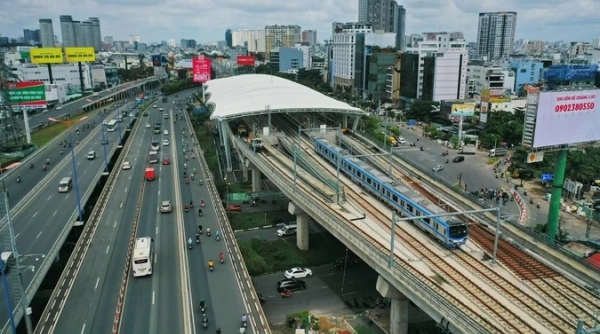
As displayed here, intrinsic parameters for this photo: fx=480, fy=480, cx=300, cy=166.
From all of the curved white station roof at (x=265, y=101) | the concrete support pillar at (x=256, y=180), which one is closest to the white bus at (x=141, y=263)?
the concrete support pillar at (x=256, y=180)

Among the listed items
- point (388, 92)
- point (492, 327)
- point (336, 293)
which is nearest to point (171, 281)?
point (336, 293)

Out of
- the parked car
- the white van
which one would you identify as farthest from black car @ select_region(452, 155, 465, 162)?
the white van

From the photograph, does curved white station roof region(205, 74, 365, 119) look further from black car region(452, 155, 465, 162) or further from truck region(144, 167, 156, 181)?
black car region(452, 155, 465, 162)

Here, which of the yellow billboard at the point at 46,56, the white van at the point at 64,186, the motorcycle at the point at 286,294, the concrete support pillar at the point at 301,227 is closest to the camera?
the motorcycle at the point at 286,294

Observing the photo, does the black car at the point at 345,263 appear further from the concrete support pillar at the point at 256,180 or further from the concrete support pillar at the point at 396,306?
the concrete support pillar at the point at 256,180

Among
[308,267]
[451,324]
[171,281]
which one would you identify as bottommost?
[308,267]

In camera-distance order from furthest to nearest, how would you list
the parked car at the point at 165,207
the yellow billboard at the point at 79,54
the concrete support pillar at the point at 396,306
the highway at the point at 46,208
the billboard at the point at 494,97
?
the yellow billboard at the point at 79,54, the billboard at the point at 494,97, the parked car at the point at 165,207, the highway at the point at 46,208, the concrete support pillar at the point at 396,306

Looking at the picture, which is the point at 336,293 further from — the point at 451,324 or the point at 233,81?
the point at 233,81
